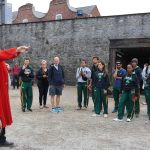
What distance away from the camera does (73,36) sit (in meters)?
26.8

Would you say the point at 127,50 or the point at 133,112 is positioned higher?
the point at 127,50

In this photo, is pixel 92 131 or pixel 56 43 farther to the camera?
pixel 56 43

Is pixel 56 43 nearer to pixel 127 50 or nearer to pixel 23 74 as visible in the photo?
pixel 127 50

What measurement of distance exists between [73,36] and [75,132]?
17968 millimetres

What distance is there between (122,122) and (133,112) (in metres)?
0.71

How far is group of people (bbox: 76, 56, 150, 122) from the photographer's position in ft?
36.9

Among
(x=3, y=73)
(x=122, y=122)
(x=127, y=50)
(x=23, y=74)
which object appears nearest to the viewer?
(x=3, y=73)

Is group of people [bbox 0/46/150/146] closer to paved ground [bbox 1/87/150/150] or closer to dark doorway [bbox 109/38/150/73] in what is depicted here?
paved ground [bbox 1/87/150/150]

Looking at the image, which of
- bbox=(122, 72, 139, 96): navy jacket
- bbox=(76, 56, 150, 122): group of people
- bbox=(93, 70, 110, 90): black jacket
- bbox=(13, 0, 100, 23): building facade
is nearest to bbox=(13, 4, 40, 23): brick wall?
bbox=(13, 0, 100, 23): building facade

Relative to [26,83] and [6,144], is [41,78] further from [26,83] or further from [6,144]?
[6,144]

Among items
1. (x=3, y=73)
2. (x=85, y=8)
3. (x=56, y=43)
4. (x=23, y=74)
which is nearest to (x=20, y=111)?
(x=23, y=74)

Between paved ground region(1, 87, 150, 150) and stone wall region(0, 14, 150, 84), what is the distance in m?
12.4

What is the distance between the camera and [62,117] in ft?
38.7

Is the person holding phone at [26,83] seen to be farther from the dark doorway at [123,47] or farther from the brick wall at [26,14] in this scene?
the brick wall at [26,14]
